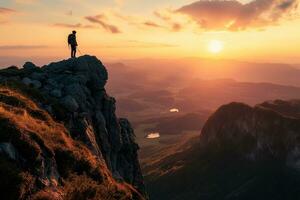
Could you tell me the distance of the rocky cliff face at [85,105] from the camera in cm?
5194

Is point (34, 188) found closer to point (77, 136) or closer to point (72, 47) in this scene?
point (77, 136)

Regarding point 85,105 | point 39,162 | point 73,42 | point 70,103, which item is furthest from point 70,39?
point 39,162

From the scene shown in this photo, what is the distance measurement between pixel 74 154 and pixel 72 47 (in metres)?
41.5

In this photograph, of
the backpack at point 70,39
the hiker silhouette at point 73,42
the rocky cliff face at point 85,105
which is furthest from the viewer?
the backpack at point 70,39

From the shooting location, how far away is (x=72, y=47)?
252 feet

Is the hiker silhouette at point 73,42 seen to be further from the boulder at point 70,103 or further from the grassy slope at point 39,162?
the grassy slope at point 39,162

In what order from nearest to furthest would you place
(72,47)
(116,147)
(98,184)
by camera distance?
(98,184) < (116,147) < (72,47)

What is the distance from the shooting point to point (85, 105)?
205 feet

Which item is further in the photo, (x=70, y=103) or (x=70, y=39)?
(x=70, y=39)

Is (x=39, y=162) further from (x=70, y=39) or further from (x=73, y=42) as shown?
(x=73, y=42)

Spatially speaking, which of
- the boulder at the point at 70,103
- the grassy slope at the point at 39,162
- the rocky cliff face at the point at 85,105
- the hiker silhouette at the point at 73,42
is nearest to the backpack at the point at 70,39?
the hiker silhouette at the point at 73,42

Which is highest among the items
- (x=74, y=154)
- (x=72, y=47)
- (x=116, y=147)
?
(x=72, y=47)

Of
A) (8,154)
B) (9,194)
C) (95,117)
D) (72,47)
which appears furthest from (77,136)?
(72,47)

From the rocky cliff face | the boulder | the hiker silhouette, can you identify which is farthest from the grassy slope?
the hiker silhouette
